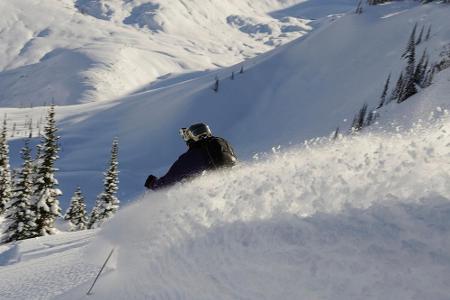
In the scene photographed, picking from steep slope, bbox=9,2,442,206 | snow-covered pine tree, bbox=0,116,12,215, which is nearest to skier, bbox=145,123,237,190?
snow-covered pine tree, bbox=0,116,12,215

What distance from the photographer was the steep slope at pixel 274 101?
354ft

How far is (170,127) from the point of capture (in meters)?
131

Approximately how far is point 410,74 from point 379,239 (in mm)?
83095

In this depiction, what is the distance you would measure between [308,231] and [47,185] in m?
25.1

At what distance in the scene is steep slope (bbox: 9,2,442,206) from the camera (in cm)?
10788

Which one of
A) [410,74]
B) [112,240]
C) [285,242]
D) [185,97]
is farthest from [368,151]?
[185,97]

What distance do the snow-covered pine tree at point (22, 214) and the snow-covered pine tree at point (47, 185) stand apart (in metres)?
0.44

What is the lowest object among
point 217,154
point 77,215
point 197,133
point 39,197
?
point 77,215

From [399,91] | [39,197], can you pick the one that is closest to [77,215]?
[39,197]

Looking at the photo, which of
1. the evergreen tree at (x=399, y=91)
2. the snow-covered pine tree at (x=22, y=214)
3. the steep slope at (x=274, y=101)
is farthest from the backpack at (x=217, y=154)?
the steep slope at (x=274, y=101)

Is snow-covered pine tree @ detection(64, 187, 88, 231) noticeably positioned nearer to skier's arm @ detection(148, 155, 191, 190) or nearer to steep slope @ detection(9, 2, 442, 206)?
skier's arm @ detection(148, 155, 191, 190)

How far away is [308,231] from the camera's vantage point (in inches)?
219

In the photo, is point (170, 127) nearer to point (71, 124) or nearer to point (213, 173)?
point (71, 124)

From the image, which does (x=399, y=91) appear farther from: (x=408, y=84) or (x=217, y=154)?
(x=217, y=154)
